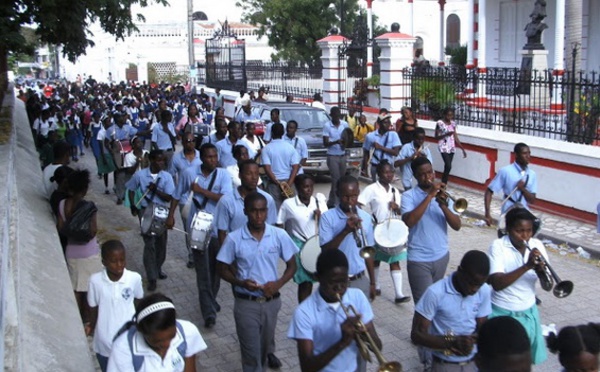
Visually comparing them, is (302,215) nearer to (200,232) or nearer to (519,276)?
(200,232)

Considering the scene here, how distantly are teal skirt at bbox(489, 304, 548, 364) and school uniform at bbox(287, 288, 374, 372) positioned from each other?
1362 mm

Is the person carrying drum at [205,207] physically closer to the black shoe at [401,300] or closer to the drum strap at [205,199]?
the drum strap at [205,199]

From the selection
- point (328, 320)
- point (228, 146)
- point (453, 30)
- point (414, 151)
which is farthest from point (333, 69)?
point (453, 30)

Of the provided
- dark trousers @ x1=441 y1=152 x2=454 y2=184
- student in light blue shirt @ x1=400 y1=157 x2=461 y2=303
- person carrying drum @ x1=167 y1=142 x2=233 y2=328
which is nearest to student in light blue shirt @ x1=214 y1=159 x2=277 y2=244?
person carrying drum @ x1=167 y1=142 x2=233 y2=328

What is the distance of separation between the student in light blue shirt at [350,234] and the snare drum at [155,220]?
9.88ft

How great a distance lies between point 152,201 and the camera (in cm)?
873

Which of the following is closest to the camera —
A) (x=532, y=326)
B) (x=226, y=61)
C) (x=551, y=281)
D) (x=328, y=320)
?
(x=328, y=320)

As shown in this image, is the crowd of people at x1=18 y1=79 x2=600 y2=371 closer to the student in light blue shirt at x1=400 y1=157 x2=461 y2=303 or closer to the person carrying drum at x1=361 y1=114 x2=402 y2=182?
the student in light blue shirt at x1=400 y1=157 x2=461 y2=303

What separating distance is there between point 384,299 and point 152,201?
3.03 m

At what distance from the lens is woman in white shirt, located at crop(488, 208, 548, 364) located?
5.23 m

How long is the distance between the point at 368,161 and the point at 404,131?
132 cm

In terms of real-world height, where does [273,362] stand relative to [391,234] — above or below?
below

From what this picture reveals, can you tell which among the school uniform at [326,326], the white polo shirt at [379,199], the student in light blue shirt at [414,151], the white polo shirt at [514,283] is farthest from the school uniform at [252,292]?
the student in light blue shirt at [414,151]

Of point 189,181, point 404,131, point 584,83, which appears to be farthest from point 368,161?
point 189,181
